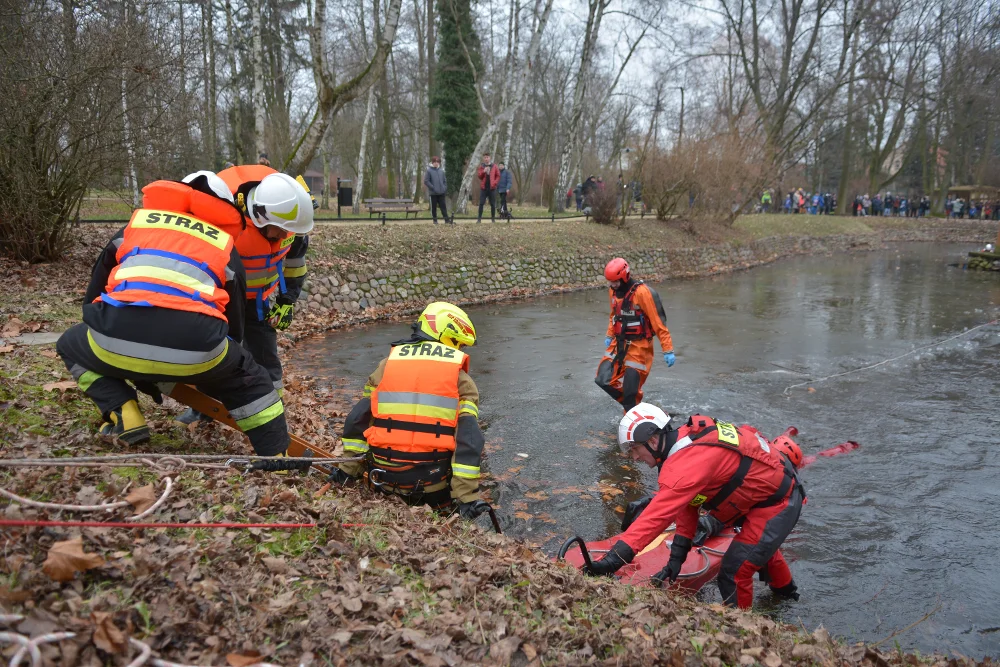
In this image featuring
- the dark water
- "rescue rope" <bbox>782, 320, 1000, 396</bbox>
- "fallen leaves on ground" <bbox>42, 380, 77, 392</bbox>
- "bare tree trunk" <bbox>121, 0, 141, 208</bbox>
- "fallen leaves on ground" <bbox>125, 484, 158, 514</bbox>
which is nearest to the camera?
"fallen leaves on ground" <bbox>125, 484, 158, 514</bbox>

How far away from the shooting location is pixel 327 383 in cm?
934

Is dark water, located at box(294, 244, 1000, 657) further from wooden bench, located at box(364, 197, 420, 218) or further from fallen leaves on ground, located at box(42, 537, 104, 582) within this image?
wooden bench, located at box(364, 197, 420, 218)

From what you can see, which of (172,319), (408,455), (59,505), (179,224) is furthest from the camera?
(408,455)

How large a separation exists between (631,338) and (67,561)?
6.08 m

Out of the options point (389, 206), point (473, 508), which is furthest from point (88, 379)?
point (389, 206)

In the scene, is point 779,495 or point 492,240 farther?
point 492,240

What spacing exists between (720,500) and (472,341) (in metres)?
1.95

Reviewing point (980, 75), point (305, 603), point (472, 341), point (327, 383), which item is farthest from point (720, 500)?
point (980, 75)

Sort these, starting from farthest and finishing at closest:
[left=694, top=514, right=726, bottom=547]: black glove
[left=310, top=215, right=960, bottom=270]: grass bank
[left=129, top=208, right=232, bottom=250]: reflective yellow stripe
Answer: [left=310, top=215, right=960, bottom=270]: grass bank
[left=694, top=514, right=726, bottom=547]: black glove
[left=129, top=208, right=232, bottom=250]: reflective yellow stripe

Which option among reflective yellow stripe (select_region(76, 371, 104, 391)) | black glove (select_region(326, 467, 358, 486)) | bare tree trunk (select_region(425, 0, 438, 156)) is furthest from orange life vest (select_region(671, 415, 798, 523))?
bare tree trunk (select_region(425, 0, 438, 156))

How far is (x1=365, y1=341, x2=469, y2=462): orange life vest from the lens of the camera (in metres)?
4.36

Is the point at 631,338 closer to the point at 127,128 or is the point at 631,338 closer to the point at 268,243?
the point at 268,243

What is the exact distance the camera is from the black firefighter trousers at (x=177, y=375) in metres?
3.88

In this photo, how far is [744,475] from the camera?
4.44 m
